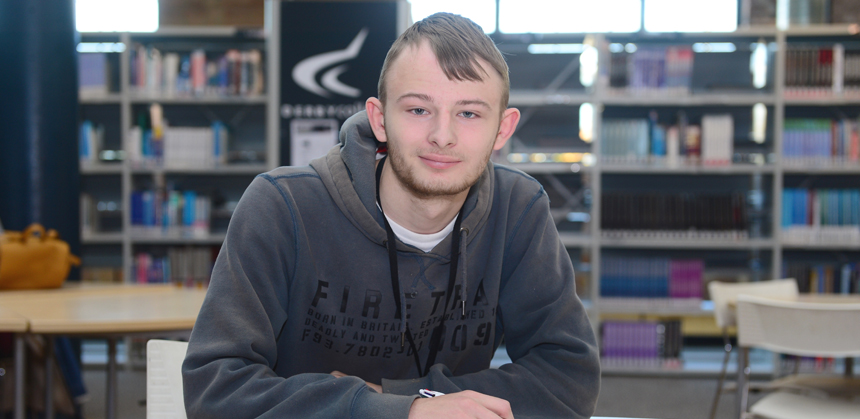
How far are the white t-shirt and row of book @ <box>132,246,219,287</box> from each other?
129 inches

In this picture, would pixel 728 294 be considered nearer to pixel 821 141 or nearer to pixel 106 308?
pixel 821 141

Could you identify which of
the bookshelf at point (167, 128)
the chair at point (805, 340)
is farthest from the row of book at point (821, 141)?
the bookshelf at point (167, 128)

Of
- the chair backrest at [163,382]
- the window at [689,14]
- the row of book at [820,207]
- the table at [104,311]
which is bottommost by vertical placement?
the table at [104,311]

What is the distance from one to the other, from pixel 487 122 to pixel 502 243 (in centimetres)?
24

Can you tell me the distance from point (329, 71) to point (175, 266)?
5.90 feet

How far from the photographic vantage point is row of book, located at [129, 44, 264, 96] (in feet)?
13.2

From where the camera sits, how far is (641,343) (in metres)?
3.98

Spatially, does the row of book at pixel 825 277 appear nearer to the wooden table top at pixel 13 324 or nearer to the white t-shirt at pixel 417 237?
the white t-shirt at pixel 417 237

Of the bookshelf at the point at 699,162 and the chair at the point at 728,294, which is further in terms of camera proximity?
the bookshelf at the point at 699,162

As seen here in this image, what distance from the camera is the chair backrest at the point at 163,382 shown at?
1.00 meters

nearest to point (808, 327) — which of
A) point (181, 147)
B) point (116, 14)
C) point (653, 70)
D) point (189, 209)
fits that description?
point (653, 70)

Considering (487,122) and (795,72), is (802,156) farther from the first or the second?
(487,122)

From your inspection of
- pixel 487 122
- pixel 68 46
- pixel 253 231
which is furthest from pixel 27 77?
pixel 487 122

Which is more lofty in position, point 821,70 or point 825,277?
point 821,70
